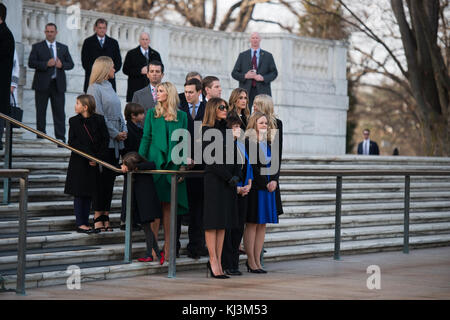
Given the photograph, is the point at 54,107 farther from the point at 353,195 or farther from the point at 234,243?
the point at 234,243

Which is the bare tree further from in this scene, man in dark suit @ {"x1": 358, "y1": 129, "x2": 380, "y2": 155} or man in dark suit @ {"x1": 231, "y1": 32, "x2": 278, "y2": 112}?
man in dark suit @ {"x1": 231, "y1": 32, "x2": 278, "y2": 112}

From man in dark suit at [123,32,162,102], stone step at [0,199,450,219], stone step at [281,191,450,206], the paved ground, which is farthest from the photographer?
stone step at [281,191,450,206]

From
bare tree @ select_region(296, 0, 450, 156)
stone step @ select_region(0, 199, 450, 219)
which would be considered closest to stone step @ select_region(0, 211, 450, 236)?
stone step @ select_region(0, 199, 450, 219)

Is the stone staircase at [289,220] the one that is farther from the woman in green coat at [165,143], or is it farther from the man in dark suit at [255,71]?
the man in dark suit at [255,71]

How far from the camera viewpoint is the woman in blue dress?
901 cm

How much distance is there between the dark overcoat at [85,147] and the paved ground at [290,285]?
4.36 ft

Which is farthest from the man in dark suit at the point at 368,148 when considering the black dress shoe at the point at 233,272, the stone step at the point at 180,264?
the black dress shoe at the point at 233,272

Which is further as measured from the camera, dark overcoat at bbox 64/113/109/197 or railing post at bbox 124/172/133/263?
dark overcoat at bbox 64/113/109/197

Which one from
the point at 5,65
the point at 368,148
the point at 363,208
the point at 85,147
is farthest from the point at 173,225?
the point at 368,148

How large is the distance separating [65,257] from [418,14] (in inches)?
523

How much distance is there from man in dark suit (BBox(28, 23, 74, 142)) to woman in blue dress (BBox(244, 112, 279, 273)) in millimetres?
4974
